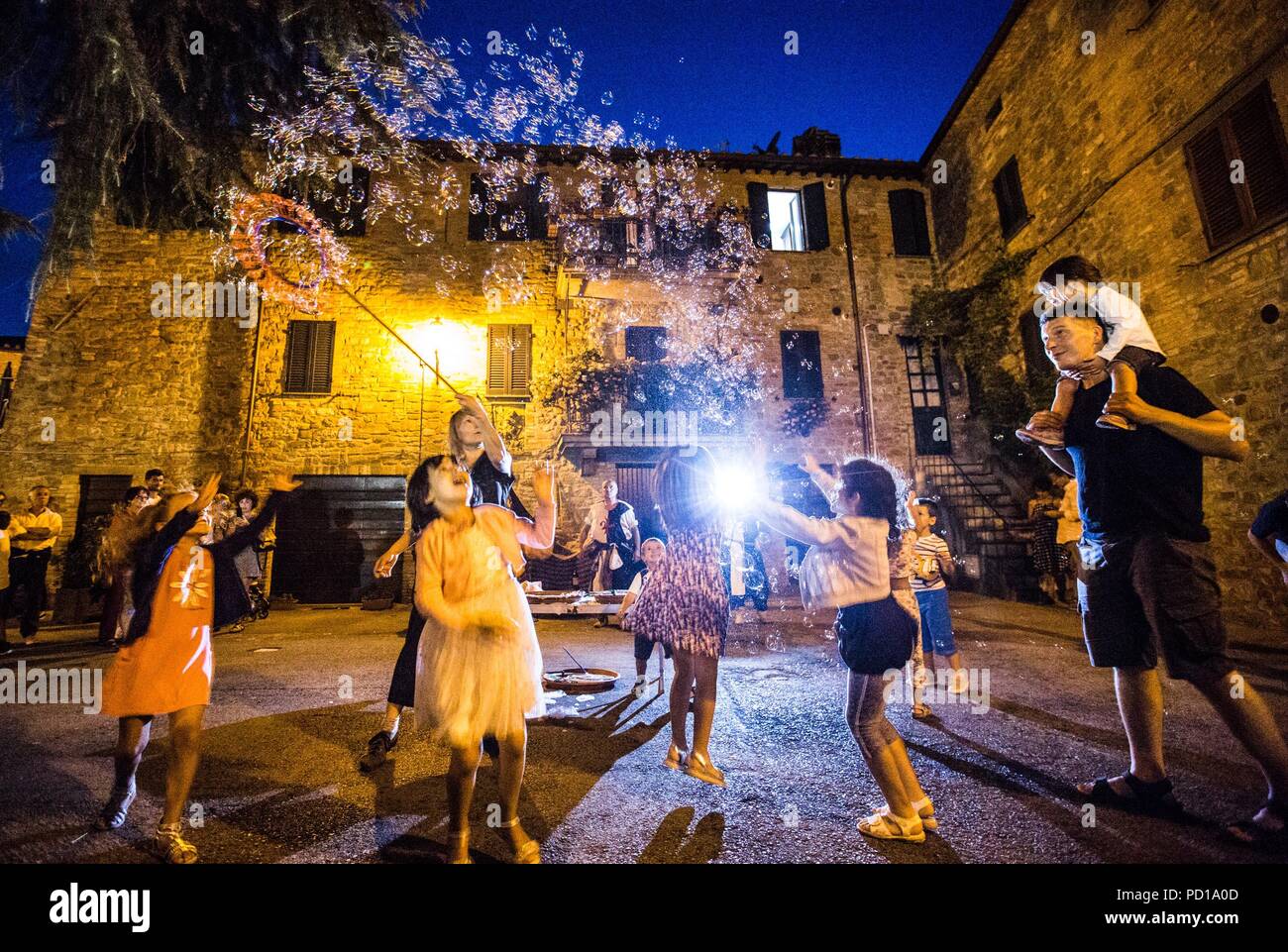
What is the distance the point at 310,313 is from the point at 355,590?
22.4 feet

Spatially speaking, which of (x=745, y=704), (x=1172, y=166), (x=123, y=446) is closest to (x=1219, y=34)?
(x=1172, y=166)

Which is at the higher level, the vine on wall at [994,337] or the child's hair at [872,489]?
the vine on wall at [994,337]

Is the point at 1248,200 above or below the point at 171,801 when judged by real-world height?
above

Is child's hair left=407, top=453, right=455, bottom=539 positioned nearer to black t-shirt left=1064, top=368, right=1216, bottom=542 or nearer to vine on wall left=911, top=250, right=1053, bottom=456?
black t-shirt left=1064, top=368, right=1216, bottom=542

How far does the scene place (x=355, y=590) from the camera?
12.2 meters

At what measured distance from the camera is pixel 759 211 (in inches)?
572

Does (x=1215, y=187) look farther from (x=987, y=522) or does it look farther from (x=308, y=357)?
(x=308, y=357)

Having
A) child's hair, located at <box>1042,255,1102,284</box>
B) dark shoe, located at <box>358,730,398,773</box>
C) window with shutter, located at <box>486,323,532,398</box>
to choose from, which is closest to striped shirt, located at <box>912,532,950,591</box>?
child's hair, located at <box>1042,255,1102,284</box>

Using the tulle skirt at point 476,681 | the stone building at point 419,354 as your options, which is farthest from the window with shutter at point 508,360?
the tulle skirt at point 476,681

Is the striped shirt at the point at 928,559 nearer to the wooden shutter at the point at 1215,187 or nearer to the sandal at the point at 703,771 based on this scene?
the sandal at the point at 703,771

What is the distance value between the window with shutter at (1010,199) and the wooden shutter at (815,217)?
392 cm

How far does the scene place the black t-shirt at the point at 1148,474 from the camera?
2.58 metres
